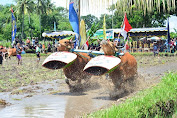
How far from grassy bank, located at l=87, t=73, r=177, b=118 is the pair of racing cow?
1577 mm

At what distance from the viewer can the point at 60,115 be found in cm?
645

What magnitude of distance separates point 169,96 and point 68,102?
111 inches

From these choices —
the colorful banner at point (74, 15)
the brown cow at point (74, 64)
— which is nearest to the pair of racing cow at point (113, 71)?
the brown cow at point (74, 64)

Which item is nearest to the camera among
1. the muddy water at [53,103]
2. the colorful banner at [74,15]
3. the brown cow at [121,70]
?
the muddy water at [53,103]

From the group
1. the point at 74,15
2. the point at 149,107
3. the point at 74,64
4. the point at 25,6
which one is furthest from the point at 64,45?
the point at 25,6

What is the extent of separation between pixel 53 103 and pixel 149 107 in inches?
124

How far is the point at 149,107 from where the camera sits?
525 cm

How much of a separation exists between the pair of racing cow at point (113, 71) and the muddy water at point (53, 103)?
20.9 inches

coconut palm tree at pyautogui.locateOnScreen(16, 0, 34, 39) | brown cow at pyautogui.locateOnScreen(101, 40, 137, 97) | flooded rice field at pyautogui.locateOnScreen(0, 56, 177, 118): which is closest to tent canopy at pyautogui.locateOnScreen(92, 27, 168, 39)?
coconut palm tree at pyautogui.locateOnScreen(16, 0, 34, 39)

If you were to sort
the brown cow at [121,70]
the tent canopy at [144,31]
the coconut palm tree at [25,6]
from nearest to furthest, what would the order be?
the brown cow at [121,70] → the tent canopy at [144,31] → the coconut palm tree at [25,6]

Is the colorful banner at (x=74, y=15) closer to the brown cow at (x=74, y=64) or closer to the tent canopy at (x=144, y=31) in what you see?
the brown cow at (x=74, y=64)

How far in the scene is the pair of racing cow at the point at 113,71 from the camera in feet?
27.1

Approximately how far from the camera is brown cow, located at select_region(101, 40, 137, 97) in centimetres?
820

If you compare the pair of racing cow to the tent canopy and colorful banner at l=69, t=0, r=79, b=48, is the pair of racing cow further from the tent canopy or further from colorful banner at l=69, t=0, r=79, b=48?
the tent canopy
